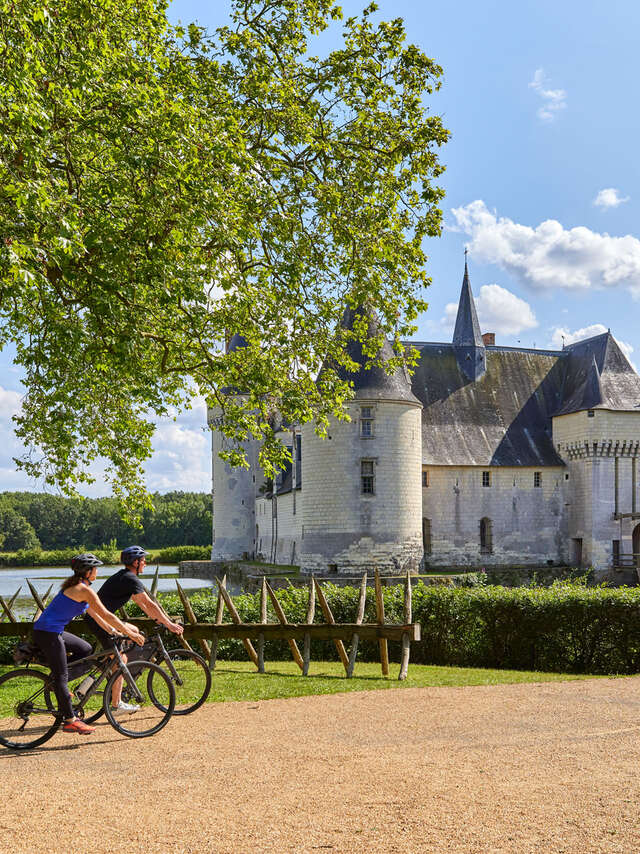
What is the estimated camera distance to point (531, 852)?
4.75 m

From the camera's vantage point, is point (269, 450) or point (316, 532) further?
point (316, 532)

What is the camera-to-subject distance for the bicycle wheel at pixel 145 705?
25.0ft

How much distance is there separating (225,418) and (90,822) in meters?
9.20

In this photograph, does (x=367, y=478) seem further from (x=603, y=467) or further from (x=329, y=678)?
(x=329, y=678)

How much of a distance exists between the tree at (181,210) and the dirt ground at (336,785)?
4.98 m

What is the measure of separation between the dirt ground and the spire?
3714cm

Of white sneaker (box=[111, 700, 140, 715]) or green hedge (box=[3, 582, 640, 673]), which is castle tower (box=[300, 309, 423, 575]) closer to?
green hedge (box=[3, 582, 640, 673])

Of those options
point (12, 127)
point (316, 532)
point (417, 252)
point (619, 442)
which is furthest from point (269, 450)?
point (619, 442)

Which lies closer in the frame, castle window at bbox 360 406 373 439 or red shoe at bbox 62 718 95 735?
red shoe at bbox 62 718 95 735

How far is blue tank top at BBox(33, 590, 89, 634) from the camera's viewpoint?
7.19m

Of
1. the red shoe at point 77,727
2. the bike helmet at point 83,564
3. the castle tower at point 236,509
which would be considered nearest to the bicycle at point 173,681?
the red shoe at point 77,727

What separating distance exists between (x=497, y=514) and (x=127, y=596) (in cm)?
3553

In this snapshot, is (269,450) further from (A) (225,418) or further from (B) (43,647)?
(B) (43,647)

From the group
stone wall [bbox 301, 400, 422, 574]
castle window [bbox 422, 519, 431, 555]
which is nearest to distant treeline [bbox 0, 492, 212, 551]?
castle window [bbox 422, 519, 431, 555]
